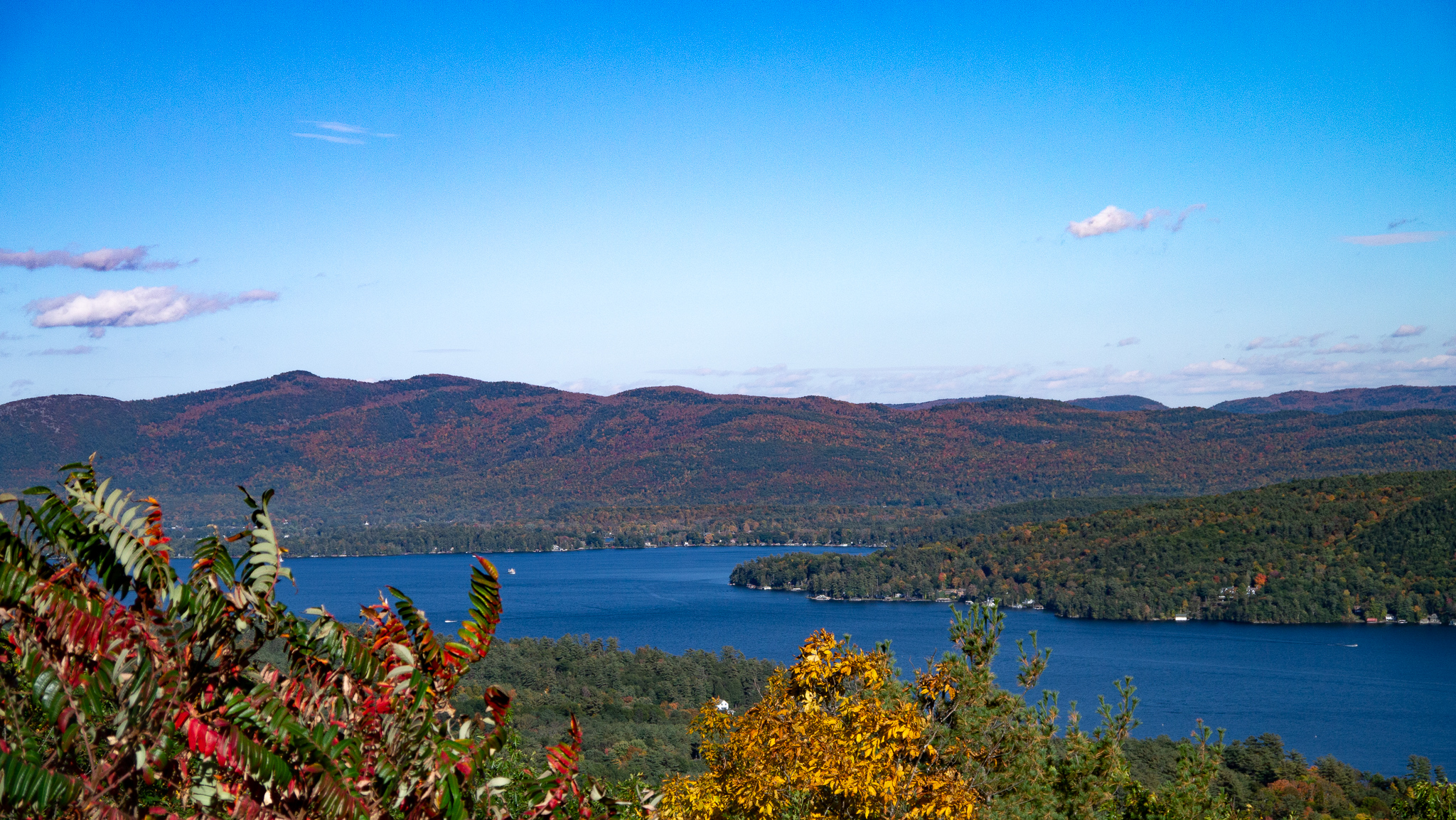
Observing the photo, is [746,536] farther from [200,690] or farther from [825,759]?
[200,690]

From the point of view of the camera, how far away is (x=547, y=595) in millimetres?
121312

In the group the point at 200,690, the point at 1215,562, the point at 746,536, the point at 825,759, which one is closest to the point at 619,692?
the point at 825,759

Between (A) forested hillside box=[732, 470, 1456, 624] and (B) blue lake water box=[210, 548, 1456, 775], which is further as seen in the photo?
(A) forested hillside box=[732, 470, 1456, 624]

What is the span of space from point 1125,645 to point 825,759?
8241cm

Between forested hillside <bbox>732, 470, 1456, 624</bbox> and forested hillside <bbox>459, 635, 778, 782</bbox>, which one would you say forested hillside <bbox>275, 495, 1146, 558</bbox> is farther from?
forested hillside <bbox>459, 635, 778, 782</bbox>

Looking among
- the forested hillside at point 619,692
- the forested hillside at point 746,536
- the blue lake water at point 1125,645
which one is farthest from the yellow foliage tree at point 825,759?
the forested hillside at point 746,536

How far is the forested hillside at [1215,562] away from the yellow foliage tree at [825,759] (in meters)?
98.2

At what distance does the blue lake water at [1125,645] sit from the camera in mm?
57591

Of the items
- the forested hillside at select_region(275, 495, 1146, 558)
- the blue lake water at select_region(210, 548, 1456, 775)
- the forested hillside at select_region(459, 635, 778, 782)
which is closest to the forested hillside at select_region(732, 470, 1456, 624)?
the blue lake water at select_region(210, 548, 1456, 775)

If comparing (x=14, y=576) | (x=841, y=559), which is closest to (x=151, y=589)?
(x=14, y=576)

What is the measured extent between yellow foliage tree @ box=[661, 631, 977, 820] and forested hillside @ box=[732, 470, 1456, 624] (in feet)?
322

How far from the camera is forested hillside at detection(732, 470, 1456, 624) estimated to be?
97.7 m

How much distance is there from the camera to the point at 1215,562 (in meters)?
110

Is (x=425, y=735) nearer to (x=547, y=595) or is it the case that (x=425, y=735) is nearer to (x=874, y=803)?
(x=874, y=803)
